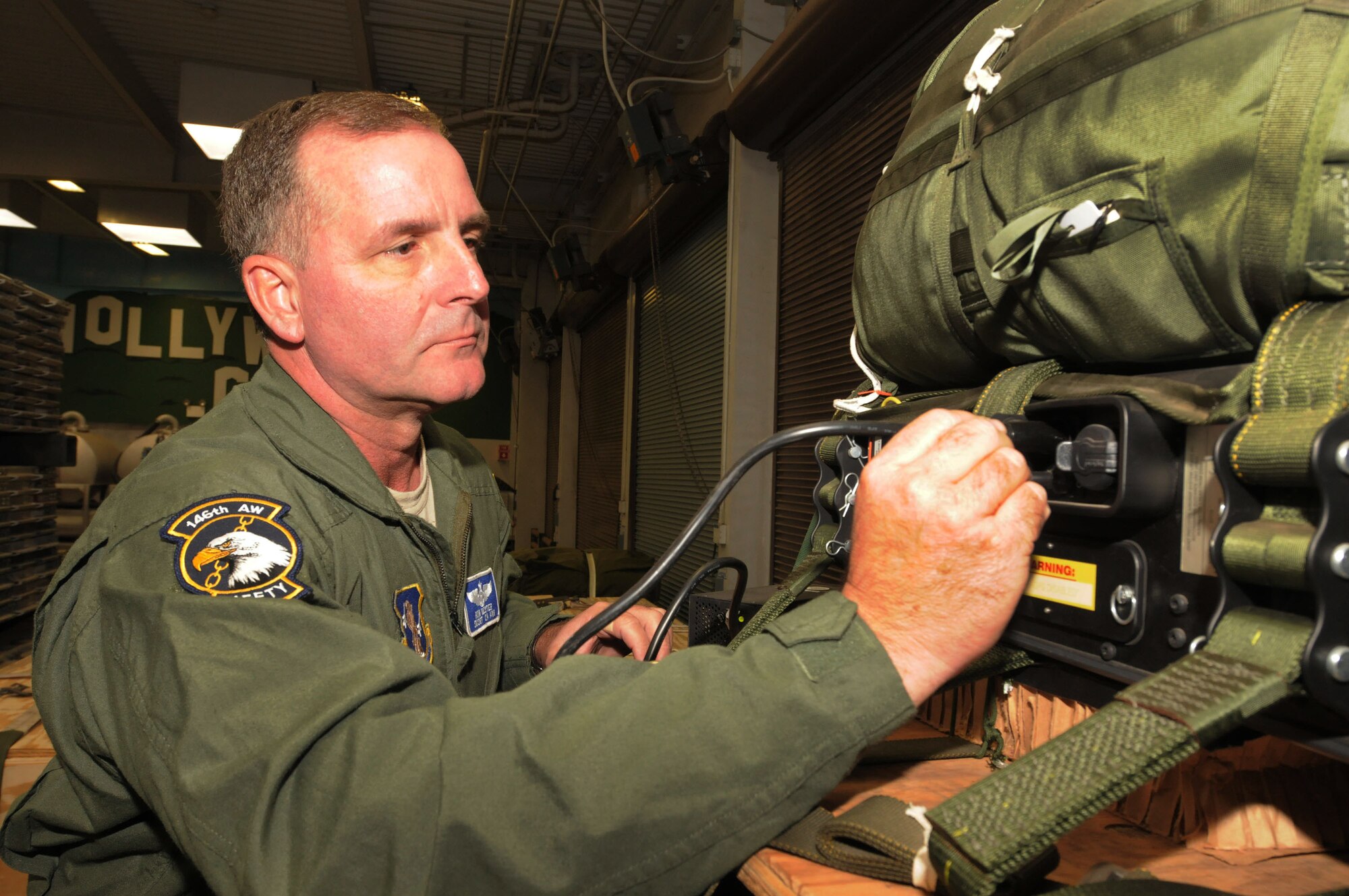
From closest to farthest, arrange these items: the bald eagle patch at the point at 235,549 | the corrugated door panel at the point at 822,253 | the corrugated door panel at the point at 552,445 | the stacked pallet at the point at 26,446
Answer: the bald eagle patch at the point at 235,549 < the corrugated door panel at the point at 822,253 < the stacked pallet at the point at 26,446 < the corrugated door panel at the point at 552,445

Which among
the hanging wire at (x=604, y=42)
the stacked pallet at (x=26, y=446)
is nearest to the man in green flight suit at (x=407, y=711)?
the stacked pallet at (x=26, y=446)

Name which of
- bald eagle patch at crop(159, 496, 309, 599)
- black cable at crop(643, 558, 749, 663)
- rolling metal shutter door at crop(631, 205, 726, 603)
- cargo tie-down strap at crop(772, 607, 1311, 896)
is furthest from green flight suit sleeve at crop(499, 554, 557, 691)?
rolling metal shutter door at crop(631, 205, 726, 603)

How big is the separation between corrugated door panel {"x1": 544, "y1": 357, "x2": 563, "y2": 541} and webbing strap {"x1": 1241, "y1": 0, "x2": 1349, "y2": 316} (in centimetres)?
694

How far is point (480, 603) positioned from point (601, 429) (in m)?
4.77

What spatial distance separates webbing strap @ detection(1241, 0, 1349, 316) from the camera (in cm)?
51

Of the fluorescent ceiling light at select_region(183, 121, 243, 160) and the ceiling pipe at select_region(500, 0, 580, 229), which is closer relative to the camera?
the ceiling pipe at select_region(500, 0, 580, 229)

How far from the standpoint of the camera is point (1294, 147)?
52 cm

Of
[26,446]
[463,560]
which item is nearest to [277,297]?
[463,560]

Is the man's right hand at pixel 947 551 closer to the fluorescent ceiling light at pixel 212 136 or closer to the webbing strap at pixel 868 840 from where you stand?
the webbing strap at pixel 868 840

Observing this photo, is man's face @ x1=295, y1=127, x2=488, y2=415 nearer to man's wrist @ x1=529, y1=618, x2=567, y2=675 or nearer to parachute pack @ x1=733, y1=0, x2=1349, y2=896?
man's wrist @ x1=529, y1=618, x2=567, y2=675

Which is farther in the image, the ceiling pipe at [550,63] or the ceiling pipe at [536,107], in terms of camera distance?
the ceiling pipe at [536,107]

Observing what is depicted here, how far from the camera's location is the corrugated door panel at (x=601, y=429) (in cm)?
564

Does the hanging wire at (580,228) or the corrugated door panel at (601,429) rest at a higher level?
the hanging wire at (580,228)

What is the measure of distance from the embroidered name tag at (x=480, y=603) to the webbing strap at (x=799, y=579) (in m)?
0.54
